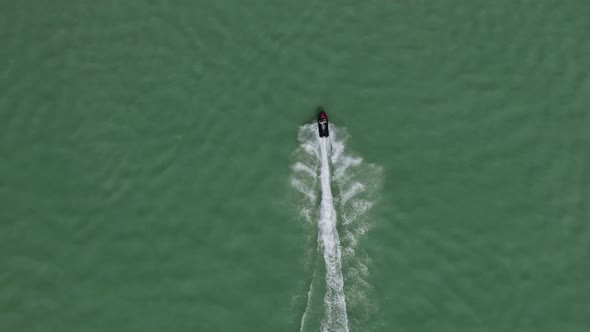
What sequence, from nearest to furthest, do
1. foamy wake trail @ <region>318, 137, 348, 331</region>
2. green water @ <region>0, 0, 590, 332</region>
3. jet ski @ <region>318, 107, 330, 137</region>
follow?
foamy wake trail @ <region>318, 137, 348, 331</region>
green water @ <region>0, 0, 590, 332</region>
jet ski @ <region>318, 107, 330, 137</region>

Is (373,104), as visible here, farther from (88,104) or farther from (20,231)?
(20,231)

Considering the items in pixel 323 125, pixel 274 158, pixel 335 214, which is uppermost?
pixel 323 125

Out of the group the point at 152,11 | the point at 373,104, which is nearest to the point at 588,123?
the point at 373,104

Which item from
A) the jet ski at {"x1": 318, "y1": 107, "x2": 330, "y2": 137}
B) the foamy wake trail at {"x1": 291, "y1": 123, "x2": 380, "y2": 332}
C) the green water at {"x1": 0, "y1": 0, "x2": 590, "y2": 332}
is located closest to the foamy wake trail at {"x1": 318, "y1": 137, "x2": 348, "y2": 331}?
the foamy wake trail at {"x1": 291, "y1": 123, "x2": 380, "y2": 332}

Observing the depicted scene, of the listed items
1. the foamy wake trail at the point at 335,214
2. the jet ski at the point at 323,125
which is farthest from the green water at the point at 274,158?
the jet ski at the point at 323,125

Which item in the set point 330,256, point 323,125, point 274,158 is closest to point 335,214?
point 330,256

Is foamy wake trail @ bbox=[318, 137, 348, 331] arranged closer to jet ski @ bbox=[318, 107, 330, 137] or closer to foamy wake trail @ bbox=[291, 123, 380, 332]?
foamy wake trail @ bbox=[291, 123, 380, 332]

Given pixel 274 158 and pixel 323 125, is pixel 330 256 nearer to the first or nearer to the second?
pixel 274 158
